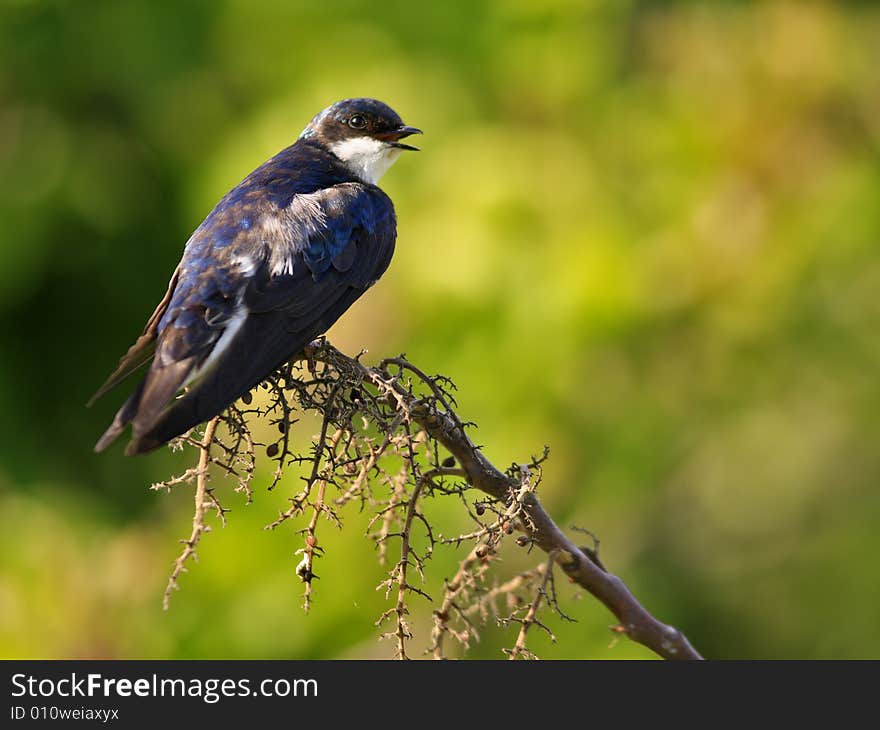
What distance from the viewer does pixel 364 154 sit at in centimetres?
416

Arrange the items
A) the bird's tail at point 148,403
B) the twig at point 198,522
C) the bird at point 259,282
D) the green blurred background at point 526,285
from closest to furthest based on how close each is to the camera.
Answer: the twig at point 198,522
the bird's tail at point 148,403
the bird at point 259,282
the green blurred background at point 526,285

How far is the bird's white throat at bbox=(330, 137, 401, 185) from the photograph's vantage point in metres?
4.16

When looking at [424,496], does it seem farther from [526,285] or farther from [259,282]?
[526,285]

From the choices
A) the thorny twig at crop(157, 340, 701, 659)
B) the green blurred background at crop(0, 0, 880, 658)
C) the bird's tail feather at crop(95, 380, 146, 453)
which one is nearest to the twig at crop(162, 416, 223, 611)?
the thorny twig at crop(157, 340, 701, 659)

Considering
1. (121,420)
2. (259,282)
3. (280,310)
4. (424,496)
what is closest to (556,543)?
(424,496)

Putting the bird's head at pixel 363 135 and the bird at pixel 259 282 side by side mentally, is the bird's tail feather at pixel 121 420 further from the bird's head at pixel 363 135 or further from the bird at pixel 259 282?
the bird's head at pixel 363 135

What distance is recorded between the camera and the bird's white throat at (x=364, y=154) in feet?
13.7

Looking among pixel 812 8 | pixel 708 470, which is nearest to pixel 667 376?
pixel 708 470

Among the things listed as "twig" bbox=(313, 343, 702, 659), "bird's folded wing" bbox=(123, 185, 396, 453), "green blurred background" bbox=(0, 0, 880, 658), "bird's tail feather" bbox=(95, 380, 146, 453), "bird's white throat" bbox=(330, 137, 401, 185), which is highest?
"green blurred background" bbox=(0, 0, 880, 658)

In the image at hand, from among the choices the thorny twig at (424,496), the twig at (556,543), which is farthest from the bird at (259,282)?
the twig at (556,543)

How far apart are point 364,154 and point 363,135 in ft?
0.24

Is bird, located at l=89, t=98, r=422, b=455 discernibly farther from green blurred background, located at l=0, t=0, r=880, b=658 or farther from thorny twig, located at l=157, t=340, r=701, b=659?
green blurred background, located at l=0, t=0, r=880, b=658

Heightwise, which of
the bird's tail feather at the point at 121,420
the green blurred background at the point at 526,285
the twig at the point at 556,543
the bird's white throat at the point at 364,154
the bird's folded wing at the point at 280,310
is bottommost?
the twig at the point at 556,543

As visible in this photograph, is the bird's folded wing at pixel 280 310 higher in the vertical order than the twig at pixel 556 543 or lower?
higher
